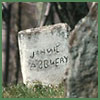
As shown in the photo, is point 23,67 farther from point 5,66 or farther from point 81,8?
point 5,66

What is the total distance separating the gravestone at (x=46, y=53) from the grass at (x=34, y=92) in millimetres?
395

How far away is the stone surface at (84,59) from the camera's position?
973cm

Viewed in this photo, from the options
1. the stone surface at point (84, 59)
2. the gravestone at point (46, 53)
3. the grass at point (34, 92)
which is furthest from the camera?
the gravestone at point (46, 53)

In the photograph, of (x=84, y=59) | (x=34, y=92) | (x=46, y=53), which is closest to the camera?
(x=84, y=59)

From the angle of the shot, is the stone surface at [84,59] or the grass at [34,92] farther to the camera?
the grass at [34,92]

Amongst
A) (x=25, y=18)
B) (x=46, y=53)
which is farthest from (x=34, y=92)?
(x=25, y=18)

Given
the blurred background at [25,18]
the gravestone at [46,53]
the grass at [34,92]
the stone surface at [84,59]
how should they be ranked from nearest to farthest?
the stone surface at [84,59], the grass at [34,92], the gravestone at [46,53], the blurred background at [25,18]

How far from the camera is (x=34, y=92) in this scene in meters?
12.5

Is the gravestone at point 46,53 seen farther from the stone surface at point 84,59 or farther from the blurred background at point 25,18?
the stone surface at point 84,59

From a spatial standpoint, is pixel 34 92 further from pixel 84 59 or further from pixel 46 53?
pixel 84 59

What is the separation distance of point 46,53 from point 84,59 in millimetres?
3991

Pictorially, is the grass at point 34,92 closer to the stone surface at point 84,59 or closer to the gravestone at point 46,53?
the gravestone at point 46,53

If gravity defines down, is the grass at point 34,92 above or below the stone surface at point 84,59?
below

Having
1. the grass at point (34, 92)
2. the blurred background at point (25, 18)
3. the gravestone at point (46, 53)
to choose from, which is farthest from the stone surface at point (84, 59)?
the blurred background at point (25, 18)
